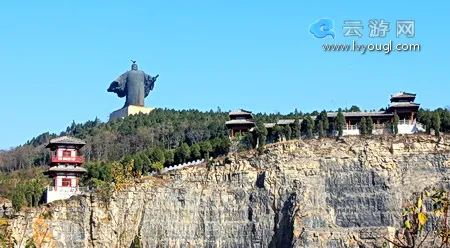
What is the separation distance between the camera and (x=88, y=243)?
5709 centimetres

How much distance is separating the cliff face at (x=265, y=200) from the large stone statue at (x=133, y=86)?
1220 inches

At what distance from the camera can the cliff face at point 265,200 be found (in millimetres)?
54812

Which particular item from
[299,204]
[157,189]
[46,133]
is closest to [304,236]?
[299,204]

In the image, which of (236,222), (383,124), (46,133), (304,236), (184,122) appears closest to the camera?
(304,236)

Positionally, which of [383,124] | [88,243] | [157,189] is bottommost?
[88,243]

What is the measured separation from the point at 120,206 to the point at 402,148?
2151 cm

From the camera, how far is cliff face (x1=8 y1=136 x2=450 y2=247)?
5481 cm

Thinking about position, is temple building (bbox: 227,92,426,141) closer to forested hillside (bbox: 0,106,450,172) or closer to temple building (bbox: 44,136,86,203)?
forested hillside (bbox: 0,106,450,172)

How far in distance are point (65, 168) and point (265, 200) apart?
54.0ft

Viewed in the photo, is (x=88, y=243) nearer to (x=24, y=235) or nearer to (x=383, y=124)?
(x=24, y=235)

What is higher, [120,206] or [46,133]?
[46,133]

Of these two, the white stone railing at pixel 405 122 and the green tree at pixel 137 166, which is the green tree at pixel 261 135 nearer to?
the green tree at pixel 137 166

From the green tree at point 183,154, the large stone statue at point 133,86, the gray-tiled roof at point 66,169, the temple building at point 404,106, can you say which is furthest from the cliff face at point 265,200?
the large stone statue at point 133,86

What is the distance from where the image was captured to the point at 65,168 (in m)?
61.4
